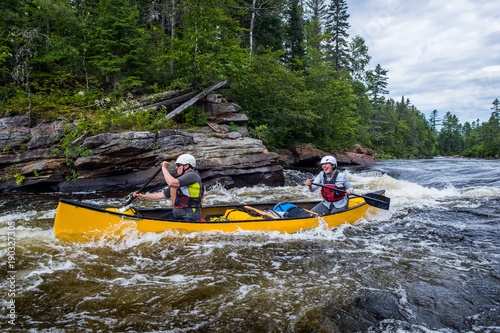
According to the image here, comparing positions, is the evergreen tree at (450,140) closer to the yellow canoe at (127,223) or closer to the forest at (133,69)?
the forest at (133,69)

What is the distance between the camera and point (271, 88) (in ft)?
58.9

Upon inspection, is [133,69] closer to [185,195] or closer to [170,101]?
[170,101]

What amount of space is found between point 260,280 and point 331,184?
3555mm

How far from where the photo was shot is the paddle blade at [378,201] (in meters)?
6.96

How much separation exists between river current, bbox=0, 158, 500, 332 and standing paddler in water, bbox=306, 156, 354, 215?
595 millimetres

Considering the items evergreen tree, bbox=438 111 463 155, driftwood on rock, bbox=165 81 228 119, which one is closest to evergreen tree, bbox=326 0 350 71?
driftwood on rock, bbox=165 81 228 119

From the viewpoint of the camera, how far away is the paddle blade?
696cm

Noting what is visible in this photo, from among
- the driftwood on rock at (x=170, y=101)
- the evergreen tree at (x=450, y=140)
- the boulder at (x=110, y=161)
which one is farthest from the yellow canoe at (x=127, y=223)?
the evergreen tree at (x=450, y=140)

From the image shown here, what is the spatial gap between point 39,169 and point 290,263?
32.0 ft

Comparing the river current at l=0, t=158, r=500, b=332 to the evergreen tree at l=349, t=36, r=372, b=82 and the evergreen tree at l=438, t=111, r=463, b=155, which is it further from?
the evergreen tree at l=438, t=111, r=463, b=155

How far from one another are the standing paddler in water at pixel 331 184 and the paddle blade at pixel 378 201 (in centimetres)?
53

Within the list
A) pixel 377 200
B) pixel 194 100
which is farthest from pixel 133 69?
pixel 377 200

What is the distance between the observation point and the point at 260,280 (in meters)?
4.08

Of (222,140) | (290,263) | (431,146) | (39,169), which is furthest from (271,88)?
(431,146)
